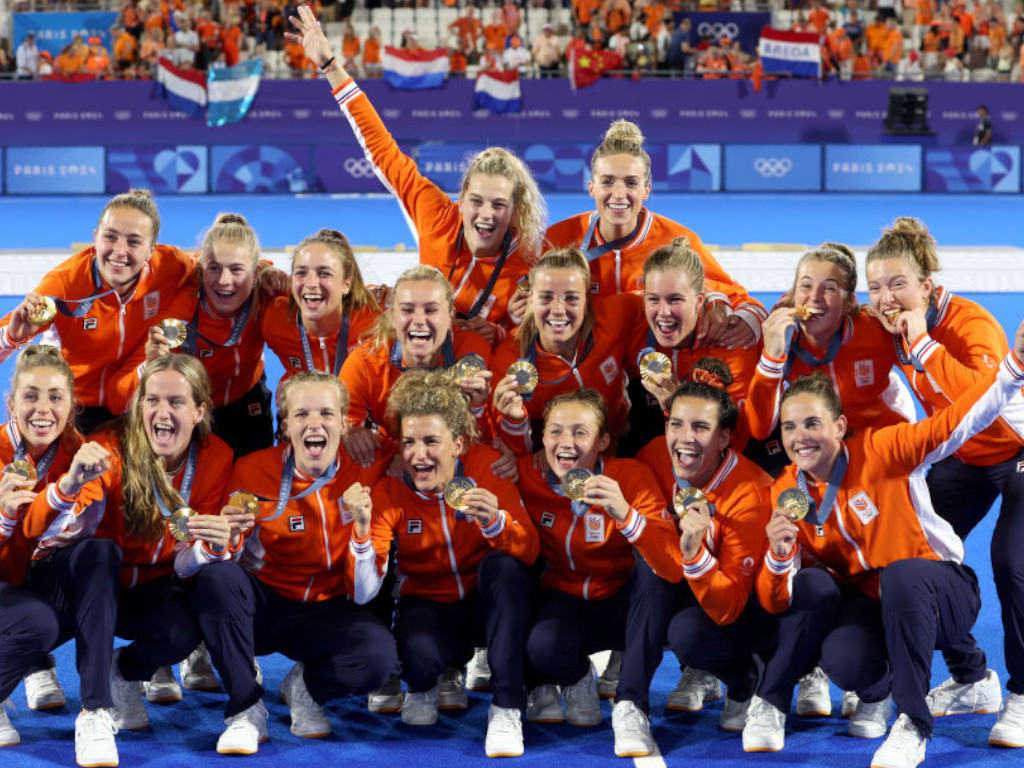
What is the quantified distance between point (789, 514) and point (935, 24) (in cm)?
2401

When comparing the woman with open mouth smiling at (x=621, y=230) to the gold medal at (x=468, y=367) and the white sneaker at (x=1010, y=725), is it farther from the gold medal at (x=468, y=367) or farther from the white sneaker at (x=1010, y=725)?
the white sneaker at (x=1010, y=725)

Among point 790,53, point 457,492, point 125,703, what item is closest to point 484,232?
point 457,492

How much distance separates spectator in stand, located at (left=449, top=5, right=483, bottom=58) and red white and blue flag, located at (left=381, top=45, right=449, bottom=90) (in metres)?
1.93

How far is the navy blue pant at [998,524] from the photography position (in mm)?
5109

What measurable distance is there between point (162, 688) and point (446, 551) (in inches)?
55.1

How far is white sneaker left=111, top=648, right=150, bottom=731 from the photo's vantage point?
524 cm

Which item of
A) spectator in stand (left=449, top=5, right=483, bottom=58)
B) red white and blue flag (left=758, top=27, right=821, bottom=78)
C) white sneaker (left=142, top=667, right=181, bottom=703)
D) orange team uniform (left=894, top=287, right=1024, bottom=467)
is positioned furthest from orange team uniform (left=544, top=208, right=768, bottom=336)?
spectator in stand (left=449, top=5, right=483, bottom=58)

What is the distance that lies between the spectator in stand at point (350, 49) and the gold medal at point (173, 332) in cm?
1965

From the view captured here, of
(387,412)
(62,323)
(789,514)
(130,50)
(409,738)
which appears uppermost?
(130,50)

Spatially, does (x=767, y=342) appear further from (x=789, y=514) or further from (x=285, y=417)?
(x=285, y=417)

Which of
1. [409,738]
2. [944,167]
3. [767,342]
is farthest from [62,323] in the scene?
[944,167]

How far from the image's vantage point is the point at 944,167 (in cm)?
2303

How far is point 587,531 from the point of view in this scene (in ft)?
17.6

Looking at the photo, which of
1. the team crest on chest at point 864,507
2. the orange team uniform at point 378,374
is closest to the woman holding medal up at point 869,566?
the team crest on chest at point 864,507
